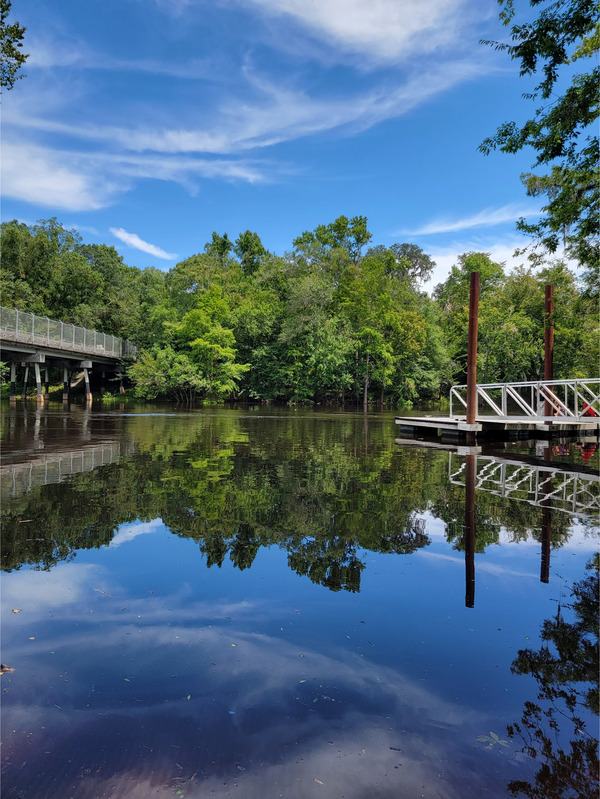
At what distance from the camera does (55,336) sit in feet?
119

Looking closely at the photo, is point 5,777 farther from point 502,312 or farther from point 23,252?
point 23,252

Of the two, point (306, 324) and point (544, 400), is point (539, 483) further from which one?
point (306, 324)

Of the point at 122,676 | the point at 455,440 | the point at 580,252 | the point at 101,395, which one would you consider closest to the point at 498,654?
the point at 122,676

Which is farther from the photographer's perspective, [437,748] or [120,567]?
[120,567]

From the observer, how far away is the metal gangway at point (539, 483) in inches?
293

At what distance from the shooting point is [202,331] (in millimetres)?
40062

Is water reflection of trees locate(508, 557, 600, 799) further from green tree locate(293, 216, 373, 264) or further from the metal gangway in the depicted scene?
green tree locate(293, 216, 373, 264)

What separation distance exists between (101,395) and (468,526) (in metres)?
48.4

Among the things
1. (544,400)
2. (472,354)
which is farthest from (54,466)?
(544,400)

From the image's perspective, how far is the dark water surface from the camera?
2264 millimetres

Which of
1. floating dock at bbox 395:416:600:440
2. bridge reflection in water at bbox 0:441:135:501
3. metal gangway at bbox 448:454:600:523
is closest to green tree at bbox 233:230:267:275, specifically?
floating dock at bbox 395:416:600:440

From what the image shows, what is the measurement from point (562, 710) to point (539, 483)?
703cm

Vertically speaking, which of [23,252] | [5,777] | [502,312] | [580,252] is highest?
[23,252]

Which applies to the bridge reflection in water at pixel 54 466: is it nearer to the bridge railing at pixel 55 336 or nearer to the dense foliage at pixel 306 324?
the bridge railing at pixel 55 336
